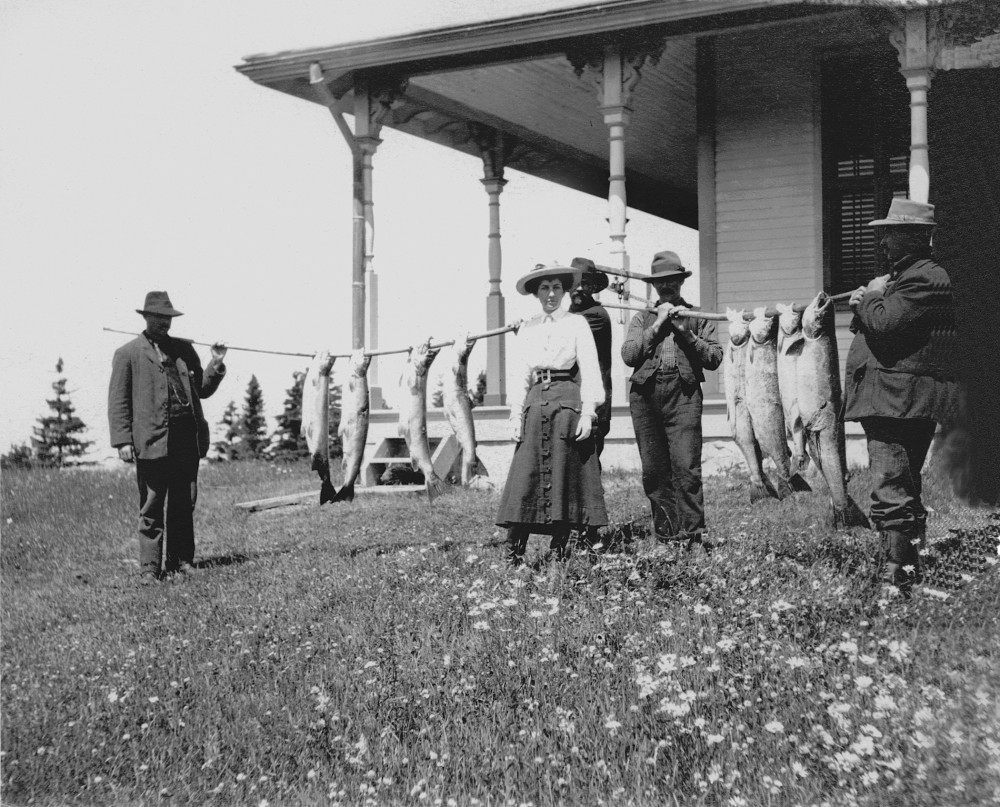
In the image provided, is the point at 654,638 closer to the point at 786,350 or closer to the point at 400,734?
the point at 400,734

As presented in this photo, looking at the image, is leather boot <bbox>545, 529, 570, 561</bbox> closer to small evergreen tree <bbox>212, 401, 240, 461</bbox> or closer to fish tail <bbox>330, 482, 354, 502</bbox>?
fish tail <bbox>330, 482, 354, 502</bbox>

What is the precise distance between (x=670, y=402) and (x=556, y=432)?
0.86m

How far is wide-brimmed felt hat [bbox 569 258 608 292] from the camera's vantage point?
7.98m

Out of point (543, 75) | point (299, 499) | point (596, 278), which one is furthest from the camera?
point (543, 75)

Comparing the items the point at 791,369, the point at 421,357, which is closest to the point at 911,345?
the point at 791,369

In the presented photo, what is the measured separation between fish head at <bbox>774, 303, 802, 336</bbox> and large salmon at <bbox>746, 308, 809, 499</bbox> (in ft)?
0.66

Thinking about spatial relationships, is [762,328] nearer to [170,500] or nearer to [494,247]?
[170,500]

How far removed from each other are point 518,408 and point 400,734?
2838 mm

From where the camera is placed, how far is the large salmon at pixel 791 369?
7.15 metres

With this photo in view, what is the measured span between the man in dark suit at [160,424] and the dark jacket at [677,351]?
3293mm

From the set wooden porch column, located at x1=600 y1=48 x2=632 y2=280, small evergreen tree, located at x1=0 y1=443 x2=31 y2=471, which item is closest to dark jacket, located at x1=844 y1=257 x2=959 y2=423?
wooden porch column, located at x1=600 y1=48 x2=632 y2=280

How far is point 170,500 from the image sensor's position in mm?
9195

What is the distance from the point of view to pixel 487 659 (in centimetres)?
556

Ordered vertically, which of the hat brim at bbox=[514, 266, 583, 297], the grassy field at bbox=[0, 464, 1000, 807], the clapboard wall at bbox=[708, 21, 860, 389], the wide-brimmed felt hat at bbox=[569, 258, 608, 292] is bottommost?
the grassy field at bbox=[0, 464, 1000, 807]
